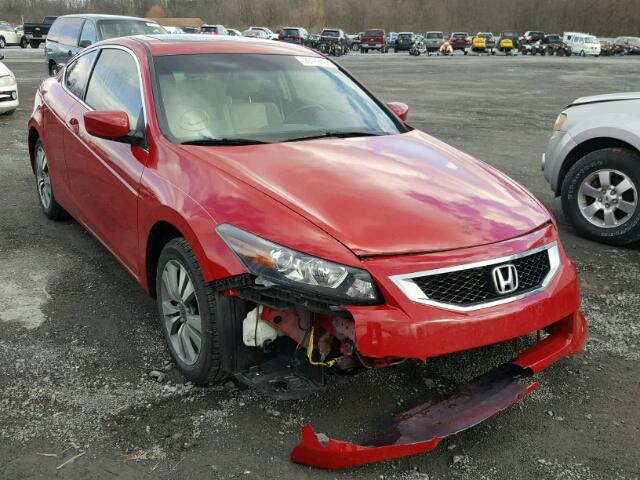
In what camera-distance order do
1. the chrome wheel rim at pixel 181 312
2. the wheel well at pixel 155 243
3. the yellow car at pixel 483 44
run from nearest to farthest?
the chrome wheel rim at pixel 181 312
the wheel well at pixel 155 243
the yellow car at pixel 483 44

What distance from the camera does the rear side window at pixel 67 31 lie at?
13.8 meters

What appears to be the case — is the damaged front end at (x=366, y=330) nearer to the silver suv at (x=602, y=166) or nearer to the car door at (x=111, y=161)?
the car door at (x=111, y=161)

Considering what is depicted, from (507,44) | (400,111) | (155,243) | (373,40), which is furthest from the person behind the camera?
(507,44)

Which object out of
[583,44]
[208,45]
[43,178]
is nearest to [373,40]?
[583,44]

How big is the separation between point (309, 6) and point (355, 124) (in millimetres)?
113045

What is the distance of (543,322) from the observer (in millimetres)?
2660

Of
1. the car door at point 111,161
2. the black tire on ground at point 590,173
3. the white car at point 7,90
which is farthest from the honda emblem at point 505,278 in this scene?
the white car at point 7,90

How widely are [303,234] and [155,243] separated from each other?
110 cm

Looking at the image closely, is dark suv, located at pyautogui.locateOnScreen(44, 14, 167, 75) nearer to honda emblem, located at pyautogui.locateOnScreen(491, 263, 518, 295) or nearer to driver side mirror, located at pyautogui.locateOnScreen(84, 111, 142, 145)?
driver side mirror, located at pyautogui.locateOnScreen(84, 111, 142, 145)

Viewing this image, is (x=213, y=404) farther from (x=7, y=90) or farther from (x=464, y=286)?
(x=7, y=90)

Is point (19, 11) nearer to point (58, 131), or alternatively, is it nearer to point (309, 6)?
point (309, 6)

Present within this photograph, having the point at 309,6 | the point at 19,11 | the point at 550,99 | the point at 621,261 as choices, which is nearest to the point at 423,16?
the point at 309,6

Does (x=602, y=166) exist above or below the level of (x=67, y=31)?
below

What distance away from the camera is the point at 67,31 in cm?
1437
